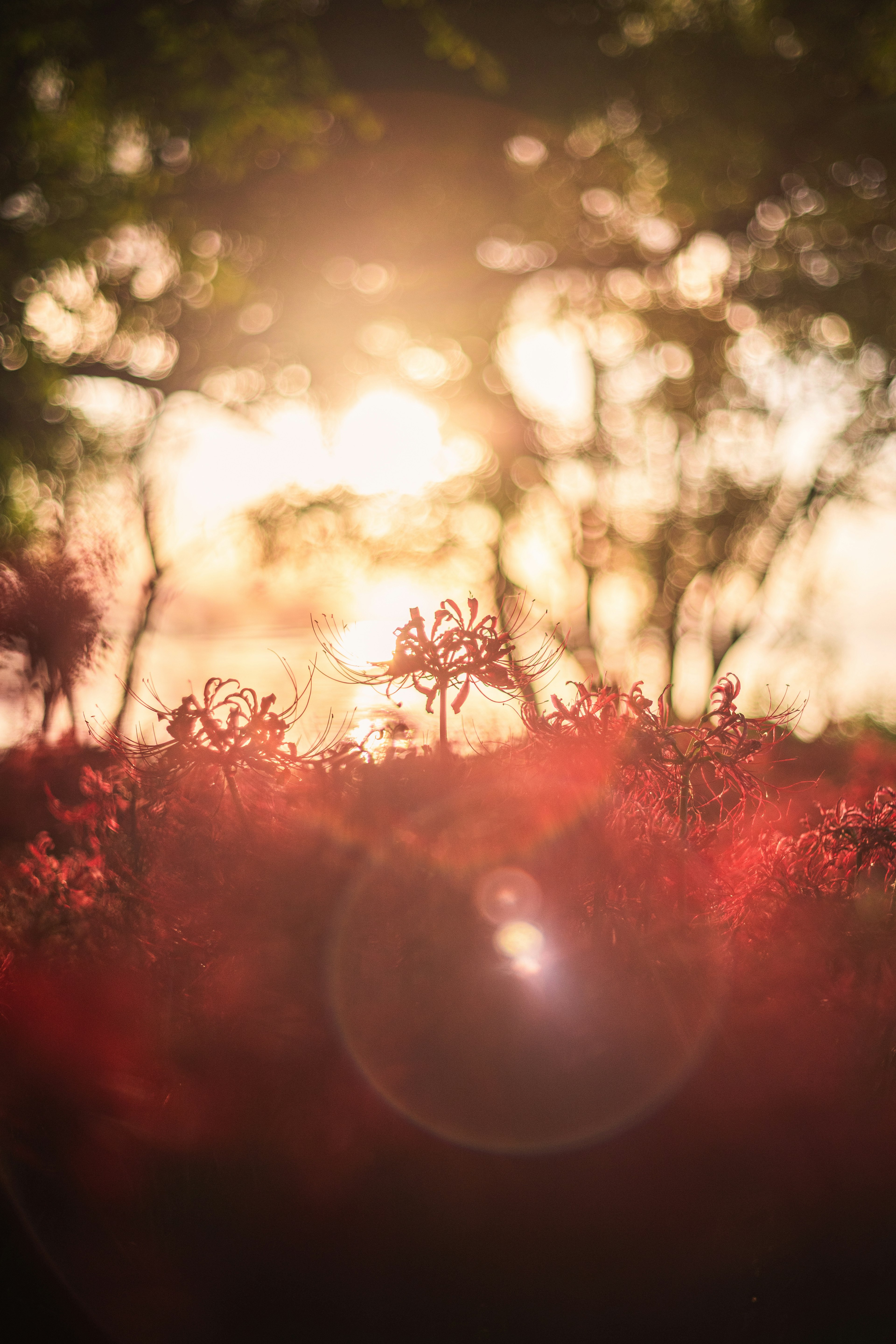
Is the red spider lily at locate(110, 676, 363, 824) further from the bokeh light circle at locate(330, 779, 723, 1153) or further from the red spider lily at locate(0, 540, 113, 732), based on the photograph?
the red spider lily at locate(0, 540, 113, 732)

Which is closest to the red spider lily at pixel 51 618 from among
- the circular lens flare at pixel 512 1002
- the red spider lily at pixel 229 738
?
the red spider lily at pixel 229 738

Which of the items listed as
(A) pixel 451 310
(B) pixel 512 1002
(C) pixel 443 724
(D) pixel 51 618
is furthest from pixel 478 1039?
(A) pixel 451 310

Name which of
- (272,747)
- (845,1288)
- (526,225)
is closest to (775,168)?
(526,225)

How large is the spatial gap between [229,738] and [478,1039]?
1.23 meters

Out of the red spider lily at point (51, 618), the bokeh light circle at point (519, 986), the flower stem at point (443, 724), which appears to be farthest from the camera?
the red spider lily at point (51, 618)

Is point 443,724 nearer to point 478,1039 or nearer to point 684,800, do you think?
point 684,800

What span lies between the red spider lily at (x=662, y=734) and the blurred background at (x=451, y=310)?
20cm

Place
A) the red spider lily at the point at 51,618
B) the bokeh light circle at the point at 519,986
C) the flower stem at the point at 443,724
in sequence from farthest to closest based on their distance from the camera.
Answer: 1. the red spider lily at the point at 51,618
2. the flower stem at the point at 443,724
3. the bokeh light circle at the point at 519,986

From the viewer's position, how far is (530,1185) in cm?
272

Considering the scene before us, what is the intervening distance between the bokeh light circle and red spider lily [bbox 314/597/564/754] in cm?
39

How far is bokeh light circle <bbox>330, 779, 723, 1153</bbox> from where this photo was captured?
8.29 feet

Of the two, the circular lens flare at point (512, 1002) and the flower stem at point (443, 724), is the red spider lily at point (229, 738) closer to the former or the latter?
the flower stem at point (443, 724)

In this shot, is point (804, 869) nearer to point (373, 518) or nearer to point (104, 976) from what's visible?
point (104, 976)

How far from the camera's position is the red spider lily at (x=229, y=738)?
100 inches
